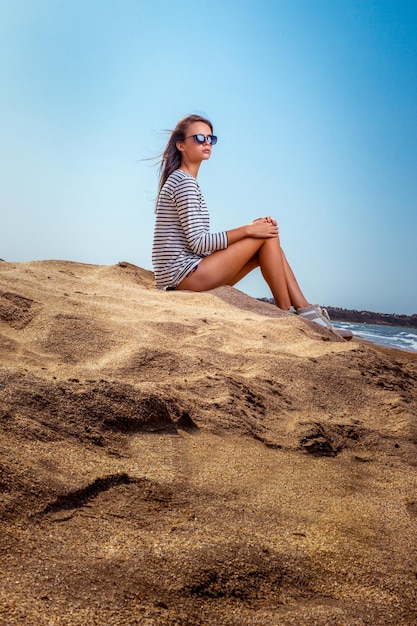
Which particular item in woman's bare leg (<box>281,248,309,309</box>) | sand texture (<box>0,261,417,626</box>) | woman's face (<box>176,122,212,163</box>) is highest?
woman's face (<box>176,122,212,163</box>)

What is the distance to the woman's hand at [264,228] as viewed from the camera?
4969mm

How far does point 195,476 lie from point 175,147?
3.95m

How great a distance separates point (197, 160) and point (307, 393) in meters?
3.00

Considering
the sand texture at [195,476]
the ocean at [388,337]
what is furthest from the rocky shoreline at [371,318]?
the sand texture at [195,476]

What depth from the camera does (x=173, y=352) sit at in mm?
2891

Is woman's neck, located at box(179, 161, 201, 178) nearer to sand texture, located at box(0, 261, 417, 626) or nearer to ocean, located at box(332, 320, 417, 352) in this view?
sand texture, located at box(0, 261, 417, 626)

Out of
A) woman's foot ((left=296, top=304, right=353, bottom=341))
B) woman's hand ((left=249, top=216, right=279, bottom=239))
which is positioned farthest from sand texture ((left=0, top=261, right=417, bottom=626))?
woman's hand ((left=249, top=216, right=279, bottom=239))

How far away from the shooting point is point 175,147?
5273mm

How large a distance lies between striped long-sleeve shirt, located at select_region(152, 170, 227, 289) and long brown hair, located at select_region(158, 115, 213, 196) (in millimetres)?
187

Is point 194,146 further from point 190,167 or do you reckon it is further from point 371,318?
point 371,318

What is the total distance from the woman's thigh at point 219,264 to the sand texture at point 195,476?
1.62 meters

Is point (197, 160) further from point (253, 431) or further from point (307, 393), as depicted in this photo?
point (253, 431)

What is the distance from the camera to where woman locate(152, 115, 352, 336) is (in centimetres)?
498

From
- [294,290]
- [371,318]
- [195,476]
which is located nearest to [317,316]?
[294,290]
